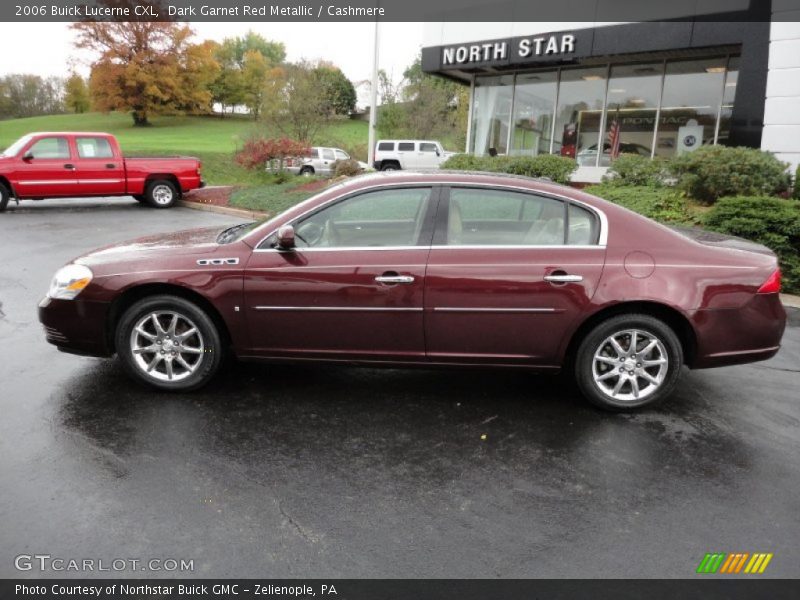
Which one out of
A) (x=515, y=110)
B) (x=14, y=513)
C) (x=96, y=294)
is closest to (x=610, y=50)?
(x=515, y=110)

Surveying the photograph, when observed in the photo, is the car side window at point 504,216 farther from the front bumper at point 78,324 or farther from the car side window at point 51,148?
the car side window at point 51,148

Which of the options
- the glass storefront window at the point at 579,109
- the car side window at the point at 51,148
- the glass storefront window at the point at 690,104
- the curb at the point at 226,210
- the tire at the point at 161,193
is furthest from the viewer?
the glass storefront window at the point at 579,109

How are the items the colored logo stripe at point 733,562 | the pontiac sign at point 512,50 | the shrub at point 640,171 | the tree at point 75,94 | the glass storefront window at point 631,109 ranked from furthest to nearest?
the tree at point 75,94 → the glass storefront window at point 631,109 → the pontiac sign at point 512,50 → the shrub at point 640,171 → the colored logo stripe at point 733,562

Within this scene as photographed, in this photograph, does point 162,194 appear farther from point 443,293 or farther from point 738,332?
point 738,332

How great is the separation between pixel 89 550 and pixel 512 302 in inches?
110

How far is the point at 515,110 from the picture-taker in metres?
21.6

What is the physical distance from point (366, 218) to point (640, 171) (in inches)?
386

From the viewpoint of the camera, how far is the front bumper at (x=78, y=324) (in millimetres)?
4340

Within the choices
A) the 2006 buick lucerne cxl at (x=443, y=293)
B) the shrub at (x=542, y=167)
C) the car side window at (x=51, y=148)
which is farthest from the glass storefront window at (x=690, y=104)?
the car side window at (x=51, y=148)

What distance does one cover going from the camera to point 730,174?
1029cm

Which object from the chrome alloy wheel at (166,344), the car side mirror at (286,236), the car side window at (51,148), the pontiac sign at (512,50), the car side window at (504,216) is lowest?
the chrome alloy wheel at (166,344)

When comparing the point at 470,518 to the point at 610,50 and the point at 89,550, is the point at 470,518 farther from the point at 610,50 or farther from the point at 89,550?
the point at 610,50

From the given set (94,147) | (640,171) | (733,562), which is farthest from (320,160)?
(733,562)

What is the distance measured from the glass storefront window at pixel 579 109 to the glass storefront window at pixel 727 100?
141 inches
